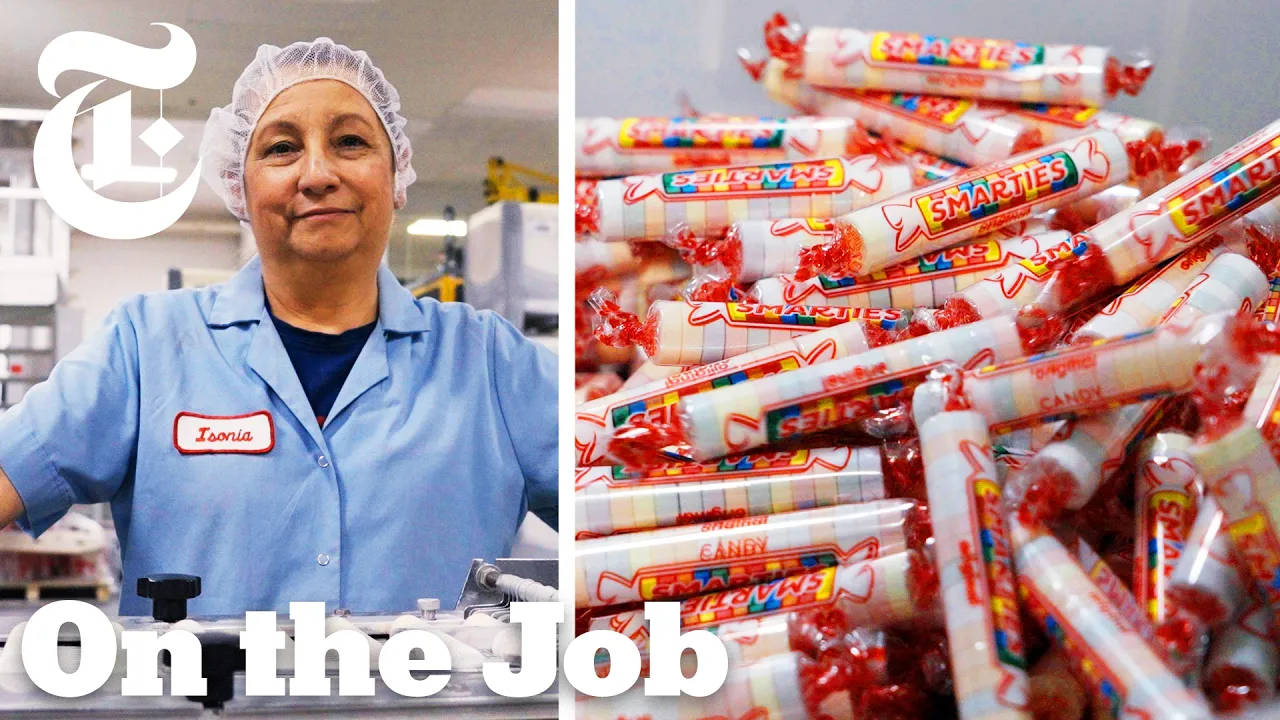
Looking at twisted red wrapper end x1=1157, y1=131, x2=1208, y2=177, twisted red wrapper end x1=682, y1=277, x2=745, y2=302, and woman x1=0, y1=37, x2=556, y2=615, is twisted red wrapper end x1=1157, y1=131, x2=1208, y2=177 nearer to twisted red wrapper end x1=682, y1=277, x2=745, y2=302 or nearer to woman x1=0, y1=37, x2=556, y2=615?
twisted red wrapper end x1=682, y1=277, x2=745, y2=302

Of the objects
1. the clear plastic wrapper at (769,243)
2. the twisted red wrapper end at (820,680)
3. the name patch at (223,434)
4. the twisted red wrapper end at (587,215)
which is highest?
the twisted red wrapper end at (587,215)

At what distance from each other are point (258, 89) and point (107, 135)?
266 mm

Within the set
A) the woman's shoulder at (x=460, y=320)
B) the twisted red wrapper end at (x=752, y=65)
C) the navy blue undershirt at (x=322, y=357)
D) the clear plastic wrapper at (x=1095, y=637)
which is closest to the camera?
the clear plastic wrapper at (x=1095, y=637)

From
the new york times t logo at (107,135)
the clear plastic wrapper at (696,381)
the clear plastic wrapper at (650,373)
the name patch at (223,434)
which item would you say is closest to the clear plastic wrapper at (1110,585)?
the clear plastic wrapper at (696,381)

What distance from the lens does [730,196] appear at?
2.08m

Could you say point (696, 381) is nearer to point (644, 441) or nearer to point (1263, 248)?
point (644, 441)

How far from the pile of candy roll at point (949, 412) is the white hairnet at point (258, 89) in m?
0.48

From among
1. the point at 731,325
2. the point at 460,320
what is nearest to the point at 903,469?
the point at 731,325

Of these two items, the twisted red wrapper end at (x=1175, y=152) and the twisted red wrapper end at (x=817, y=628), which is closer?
the twisted red wrapper end at (x=817, y=628)

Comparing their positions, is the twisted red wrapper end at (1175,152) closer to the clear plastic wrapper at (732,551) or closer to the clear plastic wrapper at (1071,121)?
the clear plastic wrapper at (1071,121)

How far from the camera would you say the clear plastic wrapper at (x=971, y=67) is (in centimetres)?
230

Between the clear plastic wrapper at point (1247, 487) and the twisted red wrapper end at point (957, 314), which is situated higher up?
the twisted red wrapper end at point (957, 314)

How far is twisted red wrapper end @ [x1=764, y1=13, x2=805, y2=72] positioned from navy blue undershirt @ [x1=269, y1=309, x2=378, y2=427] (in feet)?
3.49

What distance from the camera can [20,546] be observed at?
1911 millimetres
